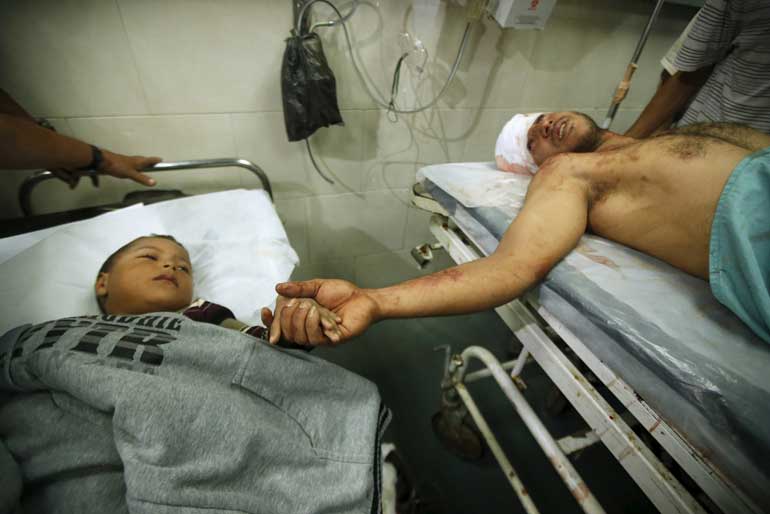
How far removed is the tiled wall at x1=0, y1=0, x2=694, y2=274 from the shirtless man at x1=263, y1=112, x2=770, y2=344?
619 millimetres

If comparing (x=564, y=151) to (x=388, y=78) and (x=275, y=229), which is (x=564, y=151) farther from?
(x=275, y=229)

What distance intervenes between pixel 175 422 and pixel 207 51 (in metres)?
1.04

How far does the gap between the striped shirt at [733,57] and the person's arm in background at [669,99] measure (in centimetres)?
5

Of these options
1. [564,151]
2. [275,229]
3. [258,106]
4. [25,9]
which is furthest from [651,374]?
[25,9]

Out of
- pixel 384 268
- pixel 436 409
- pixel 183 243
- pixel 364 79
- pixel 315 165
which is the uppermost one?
pixel 364 79

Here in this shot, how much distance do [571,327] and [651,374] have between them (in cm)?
13

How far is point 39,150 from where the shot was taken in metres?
0.80

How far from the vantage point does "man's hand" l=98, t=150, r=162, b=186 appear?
3.02ft

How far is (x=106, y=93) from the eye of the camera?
97 centimetres

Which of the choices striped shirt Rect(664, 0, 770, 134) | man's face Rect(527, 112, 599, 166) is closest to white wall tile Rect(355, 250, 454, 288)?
man's face Rect(527, 112, 599, 166)

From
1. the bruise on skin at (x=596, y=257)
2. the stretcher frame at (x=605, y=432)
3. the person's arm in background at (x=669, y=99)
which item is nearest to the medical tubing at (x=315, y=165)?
the stretcher frame at (x=605, y=432)

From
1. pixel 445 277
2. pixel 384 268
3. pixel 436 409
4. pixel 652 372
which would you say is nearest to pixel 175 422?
pixel 445 277

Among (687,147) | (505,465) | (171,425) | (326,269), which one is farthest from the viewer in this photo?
(326,269)

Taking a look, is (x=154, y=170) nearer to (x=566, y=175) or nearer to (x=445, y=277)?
(x=445, y=277)
